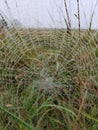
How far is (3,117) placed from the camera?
5.51ft

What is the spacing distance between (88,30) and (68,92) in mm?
504

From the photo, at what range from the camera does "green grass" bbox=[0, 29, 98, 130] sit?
65.2 inches

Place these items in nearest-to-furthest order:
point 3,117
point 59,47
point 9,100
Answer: point 3,117 < point 9,100 < point 59,47

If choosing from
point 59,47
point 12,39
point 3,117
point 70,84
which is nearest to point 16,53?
point 12,39

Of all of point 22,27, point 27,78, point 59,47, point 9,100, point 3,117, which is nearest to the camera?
point 3,117

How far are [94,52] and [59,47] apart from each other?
0.62ft

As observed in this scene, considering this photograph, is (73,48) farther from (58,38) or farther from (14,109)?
(14,109)

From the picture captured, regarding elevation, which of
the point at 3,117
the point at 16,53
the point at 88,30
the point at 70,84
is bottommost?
the point at 3,117

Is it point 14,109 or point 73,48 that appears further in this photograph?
point 73,48

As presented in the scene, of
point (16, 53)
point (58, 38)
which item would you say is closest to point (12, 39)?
point (16, 53)

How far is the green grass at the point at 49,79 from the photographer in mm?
1655

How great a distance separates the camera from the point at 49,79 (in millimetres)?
1897

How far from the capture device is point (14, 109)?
5.57ft

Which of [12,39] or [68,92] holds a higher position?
[12,39]
